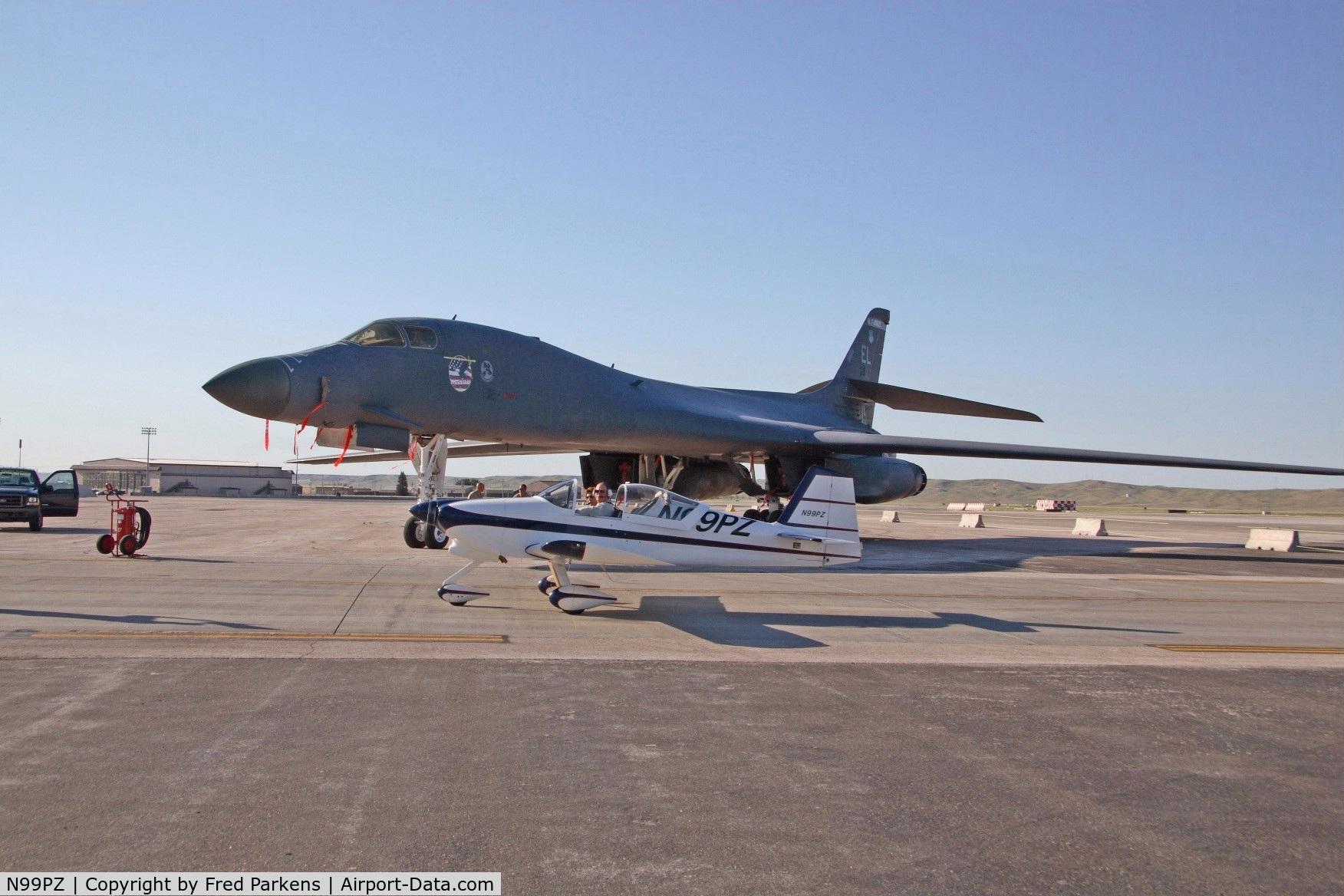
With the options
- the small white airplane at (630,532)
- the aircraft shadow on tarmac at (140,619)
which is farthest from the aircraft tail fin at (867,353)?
the aircraft shadow on tarmac at (140,619)

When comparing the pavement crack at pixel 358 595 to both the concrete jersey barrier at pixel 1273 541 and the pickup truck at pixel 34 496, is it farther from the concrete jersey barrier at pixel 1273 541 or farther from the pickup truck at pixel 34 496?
the concrete jersey barrier at pixel 1273 541

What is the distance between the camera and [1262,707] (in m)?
8.22

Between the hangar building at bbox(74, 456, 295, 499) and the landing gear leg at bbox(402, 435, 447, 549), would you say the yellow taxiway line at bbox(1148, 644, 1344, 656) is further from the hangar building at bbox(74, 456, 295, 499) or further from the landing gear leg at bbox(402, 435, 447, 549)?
the hangar building at bbox(74, 456, 295, 499)

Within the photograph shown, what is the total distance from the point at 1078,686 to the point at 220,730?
722 centimetres

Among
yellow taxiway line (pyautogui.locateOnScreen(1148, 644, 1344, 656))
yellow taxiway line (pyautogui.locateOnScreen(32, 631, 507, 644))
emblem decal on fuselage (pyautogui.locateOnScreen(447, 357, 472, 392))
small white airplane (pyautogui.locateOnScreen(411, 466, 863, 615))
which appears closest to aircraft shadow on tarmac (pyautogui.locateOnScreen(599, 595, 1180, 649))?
small white airplane (pyautogui.locateOnScreen(411, 466, 863, 615))

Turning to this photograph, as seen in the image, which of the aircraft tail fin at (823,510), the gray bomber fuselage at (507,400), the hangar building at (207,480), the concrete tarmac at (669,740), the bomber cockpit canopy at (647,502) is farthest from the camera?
the hangar building at (207,480)

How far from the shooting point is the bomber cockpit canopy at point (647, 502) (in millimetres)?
13570

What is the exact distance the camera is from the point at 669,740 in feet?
21.9

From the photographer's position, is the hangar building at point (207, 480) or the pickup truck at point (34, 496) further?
the hangar building at point (207, 480)

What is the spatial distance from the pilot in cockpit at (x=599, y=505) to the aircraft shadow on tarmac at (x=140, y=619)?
174 inches

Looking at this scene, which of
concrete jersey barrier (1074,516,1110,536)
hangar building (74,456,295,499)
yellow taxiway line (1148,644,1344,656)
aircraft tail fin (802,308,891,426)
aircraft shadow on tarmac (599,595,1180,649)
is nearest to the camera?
yellow taxiway line (1148,644,1344,656)

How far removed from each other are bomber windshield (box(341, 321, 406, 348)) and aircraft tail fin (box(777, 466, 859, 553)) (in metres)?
9.28

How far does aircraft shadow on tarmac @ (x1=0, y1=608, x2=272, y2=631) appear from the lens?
10.7 m

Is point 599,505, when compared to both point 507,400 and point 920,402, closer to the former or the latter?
point 507,400
